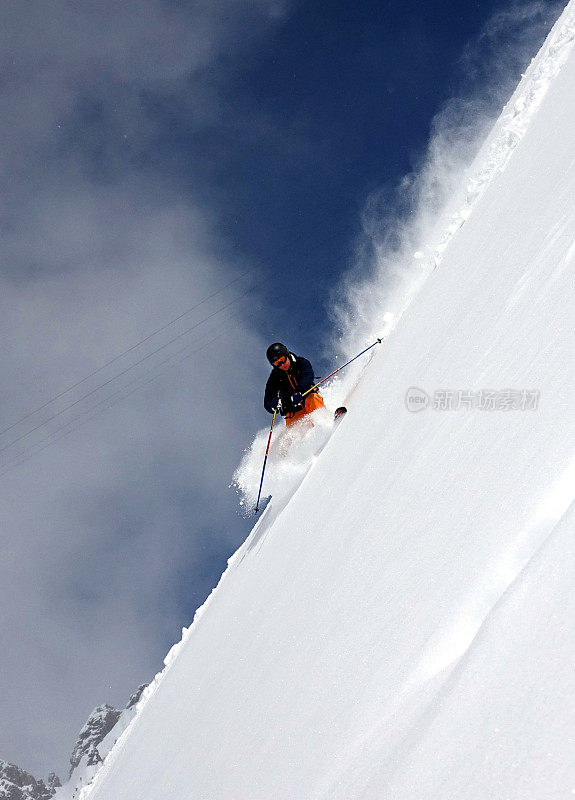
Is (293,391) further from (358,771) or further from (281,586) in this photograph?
(358,771)

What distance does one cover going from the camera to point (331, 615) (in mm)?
2590

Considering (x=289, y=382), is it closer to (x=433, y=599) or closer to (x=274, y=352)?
(x=274, y=352)

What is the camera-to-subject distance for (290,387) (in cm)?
880

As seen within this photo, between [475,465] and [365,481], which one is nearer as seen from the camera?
[475,465]

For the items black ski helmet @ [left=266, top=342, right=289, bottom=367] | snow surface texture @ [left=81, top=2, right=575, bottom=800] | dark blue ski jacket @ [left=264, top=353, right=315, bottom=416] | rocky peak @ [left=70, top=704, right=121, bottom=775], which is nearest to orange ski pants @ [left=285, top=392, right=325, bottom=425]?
dark blue ski jacket @ [left=264, top=353, right=315, bottom=416]

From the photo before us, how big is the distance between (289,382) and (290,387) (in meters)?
0.08

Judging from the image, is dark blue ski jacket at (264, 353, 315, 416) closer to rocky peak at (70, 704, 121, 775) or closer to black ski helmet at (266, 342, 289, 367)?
black ski helmet at (266, 342, 289, 367)

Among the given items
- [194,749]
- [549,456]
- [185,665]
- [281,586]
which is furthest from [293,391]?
[549,456]

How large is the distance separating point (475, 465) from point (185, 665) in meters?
5.07

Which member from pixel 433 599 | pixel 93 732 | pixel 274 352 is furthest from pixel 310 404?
pixel 93 732

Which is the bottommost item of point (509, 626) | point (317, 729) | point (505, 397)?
point (317, 729)

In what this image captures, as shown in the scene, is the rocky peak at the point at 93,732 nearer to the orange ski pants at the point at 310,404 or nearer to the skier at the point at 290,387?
the skier at the point at 290,387

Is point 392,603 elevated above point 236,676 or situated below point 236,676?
above

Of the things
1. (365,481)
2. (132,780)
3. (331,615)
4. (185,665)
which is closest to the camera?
(331,615)
